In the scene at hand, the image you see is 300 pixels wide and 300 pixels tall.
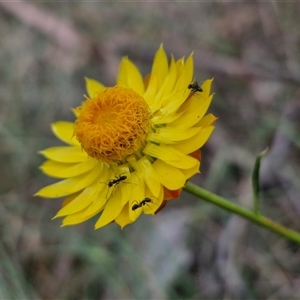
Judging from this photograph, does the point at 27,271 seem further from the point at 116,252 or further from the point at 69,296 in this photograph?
the point at 116,252

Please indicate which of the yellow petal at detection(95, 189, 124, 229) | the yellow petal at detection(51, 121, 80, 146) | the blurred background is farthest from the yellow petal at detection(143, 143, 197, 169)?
the blurred background

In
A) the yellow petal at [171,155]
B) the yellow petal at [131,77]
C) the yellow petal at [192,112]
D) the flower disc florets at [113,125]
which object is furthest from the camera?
the yellow petal at [131,77]

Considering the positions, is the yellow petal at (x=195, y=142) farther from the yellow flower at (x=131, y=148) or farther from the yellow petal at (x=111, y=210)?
the yellow petal at (x=111, y=210)

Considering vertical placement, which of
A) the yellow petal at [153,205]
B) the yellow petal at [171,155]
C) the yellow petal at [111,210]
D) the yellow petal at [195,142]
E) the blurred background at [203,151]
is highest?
the yellow petal at [195,142]

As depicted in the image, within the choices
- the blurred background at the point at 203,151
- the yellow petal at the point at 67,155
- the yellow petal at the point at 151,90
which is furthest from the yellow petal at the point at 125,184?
the blurred background at the point at 203,151

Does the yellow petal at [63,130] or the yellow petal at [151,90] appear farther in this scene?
the yellow petal at [63,130]

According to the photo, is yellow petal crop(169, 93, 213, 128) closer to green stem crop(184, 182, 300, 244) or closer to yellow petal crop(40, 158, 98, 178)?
green stem crop(184, 182, 300, 244)

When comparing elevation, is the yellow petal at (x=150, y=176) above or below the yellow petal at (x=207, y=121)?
below

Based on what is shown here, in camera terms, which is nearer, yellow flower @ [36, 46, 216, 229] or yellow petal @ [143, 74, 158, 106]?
yellow flower @ [36, 46, 216, 229]
